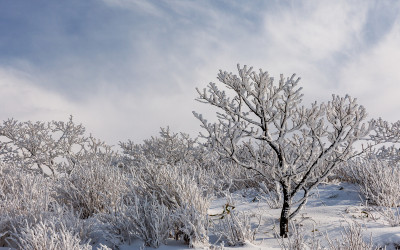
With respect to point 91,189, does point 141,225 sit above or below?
below

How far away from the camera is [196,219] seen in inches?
144

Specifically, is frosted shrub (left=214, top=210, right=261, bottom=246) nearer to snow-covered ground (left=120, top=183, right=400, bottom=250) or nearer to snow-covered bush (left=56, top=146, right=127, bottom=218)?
snow-covered ground (left=120, top=183, right=400, bottom=250)

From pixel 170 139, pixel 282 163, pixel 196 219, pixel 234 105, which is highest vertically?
pixel 170 139

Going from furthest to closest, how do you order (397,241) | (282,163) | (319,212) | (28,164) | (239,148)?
(28,164) → (319,212) → (239,148) → (282,163) → (397,241)

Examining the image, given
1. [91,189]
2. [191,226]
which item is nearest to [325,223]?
[191,226]

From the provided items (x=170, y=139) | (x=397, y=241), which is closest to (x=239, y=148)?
(x=397, y=241)

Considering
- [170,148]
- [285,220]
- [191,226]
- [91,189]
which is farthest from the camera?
[170,148]

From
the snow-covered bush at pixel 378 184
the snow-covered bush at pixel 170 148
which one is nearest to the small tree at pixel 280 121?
the snow-covered bush at pixel 378 184

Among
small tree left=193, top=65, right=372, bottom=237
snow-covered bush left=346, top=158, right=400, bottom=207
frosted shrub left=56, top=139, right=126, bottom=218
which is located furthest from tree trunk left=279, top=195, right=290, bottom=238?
frosted shrub left=56, top=139, right=126, bottom=218

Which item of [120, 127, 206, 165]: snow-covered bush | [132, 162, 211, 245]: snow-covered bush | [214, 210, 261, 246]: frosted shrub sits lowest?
[214, 210, 261, 246]: frosted shrub

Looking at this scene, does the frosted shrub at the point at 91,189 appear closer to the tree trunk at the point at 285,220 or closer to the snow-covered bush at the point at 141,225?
the snow-covered bush at the point at 141,225

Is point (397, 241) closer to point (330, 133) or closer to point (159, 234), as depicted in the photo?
point (330, 133)

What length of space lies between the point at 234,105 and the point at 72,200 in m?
3.09

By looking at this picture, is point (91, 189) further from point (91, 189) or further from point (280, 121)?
point (280, 121)
